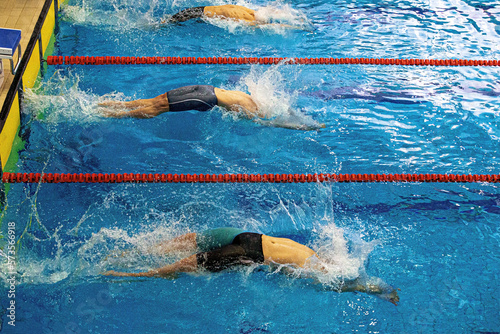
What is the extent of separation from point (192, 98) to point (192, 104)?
5 centimetres

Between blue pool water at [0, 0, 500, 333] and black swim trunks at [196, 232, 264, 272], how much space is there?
12cm

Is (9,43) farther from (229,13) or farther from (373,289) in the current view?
(373,289)

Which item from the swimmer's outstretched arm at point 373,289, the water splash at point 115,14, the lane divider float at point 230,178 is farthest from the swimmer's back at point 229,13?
the swimmer's outstretched arm at point 373,289

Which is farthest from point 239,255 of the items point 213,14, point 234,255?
point 213,14

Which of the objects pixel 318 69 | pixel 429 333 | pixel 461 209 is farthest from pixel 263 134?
pixel 429 333

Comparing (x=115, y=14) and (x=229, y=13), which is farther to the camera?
(x=115, y=14)

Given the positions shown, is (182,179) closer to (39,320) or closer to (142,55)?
(39,320)

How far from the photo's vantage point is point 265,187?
3.81 metres

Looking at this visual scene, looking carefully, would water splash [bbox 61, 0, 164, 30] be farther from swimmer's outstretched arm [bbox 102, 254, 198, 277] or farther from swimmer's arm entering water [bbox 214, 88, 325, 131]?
swimmer's outstretched arm [bbox 102, 254, 198, 277]

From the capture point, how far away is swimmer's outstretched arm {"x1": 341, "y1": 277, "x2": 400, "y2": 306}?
307cm

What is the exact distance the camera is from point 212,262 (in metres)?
2.94

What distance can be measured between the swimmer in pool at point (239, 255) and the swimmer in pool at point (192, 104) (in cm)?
133

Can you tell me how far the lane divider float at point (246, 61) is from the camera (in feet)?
16.1

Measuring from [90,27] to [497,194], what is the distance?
168 inches
